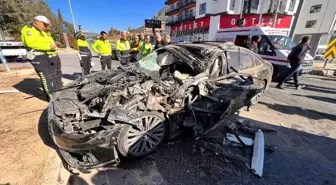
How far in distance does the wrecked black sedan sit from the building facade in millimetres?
26211

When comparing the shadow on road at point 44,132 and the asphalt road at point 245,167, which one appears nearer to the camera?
the asphalt road at point 245,167

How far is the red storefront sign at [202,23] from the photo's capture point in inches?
978

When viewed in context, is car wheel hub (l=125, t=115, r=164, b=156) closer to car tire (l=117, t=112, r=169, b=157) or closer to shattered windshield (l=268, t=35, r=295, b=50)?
car tire (l=117, t=112, r=169, b=157)

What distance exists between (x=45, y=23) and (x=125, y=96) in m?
2.75

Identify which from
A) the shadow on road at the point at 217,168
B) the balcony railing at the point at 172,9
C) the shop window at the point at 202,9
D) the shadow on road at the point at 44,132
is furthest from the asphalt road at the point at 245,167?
the balcony railing at the point at 172,9

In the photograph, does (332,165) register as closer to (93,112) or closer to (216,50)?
(216,50)

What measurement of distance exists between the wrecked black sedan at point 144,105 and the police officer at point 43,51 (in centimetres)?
136

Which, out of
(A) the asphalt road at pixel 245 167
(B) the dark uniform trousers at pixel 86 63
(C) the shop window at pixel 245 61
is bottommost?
(A) the asphalt road at pixel 245 167

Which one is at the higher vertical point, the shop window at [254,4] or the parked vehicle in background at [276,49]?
the shop window at [254,4]

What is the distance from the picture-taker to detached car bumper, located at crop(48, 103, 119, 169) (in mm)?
1931

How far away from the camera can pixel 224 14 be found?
22.0 metres

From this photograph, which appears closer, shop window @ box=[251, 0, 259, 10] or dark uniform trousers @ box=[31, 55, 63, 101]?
dark uniform trousers @ box=[31, 55, 63, 101]

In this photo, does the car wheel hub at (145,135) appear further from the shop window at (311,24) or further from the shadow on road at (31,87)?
the shop window at (311,24)

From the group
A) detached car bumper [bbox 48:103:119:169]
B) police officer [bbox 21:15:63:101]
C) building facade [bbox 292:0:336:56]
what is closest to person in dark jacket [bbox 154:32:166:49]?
police officer [bbox 21:15:63:101]
